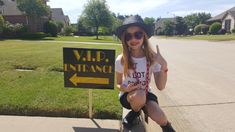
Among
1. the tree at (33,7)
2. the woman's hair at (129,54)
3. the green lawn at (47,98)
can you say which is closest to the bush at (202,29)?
the tree at (33,7)

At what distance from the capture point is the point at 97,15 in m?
58.2

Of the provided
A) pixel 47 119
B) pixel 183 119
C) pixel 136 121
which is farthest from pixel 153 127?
pixel 47 119

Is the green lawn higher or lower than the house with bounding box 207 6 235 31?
lower

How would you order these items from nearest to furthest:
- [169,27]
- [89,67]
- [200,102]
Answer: [89,67] → [200,102] → [169,27]

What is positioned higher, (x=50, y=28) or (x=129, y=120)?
(x=50, y=28)

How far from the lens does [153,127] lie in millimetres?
4637

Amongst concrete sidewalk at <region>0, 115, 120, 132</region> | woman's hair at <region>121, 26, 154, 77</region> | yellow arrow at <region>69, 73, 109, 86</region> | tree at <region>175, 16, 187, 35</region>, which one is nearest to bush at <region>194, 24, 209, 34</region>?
tree at <region>175, 16, 187, 35</region>

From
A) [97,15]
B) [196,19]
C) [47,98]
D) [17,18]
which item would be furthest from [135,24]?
[196,19]

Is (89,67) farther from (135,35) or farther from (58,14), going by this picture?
(58,14)

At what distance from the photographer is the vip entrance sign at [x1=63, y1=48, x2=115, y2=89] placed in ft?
15.4

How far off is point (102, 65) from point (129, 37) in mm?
867

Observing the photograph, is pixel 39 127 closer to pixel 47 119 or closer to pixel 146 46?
pixel 47 119

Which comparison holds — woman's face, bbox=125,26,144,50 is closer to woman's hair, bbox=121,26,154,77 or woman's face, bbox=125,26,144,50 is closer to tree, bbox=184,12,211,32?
woman's hair, bbox=121,26,154,77

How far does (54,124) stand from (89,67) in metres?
0.93
